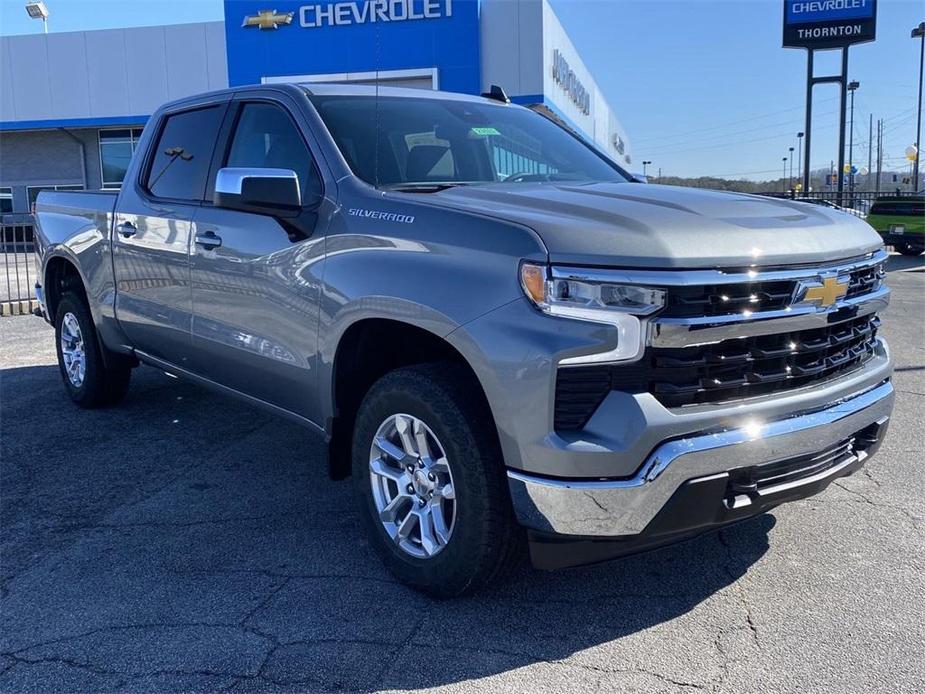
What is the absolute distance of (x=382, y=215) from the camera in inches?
135

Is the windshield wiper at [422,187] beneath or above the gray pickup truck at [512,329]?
above

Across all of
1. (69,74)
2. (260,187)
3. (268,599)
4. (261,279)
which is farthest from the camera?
(69,74)

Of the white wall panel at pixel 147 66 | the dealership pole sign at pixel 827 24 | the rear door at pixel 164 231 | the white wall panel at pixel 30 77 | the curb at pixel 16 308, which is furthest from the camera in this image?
the white wall panel at pixel 30 77

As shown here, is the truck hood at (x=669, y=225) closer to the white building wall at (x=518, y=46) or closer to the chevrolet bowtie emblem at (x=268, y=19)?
the white building wall at (x=518, y=46)

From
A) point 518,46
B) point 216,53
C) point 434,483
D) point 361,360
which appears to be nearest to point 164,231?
point 361,360

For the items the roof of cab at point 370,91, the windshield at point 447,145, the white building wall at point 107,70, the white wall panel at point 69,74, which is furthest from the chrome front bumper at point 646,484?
the white wall panel at point 69,74

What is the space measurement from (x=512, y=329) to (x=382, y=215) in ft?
2.94

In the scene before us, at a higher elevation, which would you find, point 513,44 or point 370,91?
point 513,44

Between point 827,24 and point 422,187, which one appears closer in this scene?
point 422,187

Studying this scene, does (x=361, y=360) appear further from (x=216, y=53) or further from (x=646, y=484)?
(x=216, y=53)

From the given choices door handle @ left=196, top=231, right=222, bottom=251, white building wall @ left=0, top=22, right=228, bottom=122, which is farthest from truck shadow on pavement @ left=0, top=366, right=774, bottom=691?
white building wall @ left=0, top=22, right=228, bottom=122

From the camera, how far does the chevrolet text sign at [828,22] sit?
25.9 metres

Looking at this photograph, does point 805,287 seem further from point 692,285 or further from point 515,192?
point 515,192

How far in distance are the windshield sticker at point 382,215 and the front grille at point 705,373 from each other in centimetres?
96
